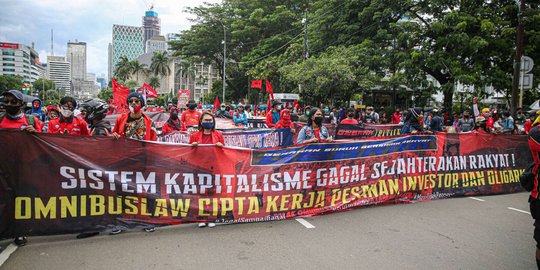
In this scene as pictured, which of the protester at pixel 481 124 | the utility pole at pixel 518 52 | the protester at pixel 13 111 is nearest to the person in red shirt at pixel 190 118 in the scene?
the protester at pixel 13 111

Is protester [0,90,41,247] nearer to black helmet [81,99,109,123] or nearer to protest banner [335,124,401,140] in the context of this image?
black helmet [81,99,109,123]

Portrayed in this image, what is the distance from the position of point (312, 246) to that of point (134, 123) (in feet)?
10.5

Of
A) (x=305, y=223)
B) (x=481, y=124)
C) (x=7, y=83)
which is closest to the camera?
(x=305, y=223)

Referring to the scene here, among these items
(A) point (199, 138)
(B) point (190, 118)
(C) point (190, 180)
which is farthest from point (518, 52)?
(C) point (190, 180)

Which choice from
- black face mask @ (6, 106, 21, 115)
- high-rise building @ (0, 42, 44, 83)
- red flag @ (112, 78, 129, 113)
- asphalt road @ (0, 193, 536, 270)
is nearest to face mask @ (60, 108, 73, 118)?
black face mask @ (6, 106, 21, 115)

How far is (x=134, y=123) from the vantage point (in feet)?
18.5

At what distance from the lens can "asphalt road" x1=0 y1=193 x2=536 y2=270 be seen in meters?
3.99

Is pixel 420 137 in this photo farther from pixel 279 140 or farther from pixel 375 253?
pixel 279 140

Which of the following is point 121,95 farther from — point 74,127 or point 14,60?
point 14,60

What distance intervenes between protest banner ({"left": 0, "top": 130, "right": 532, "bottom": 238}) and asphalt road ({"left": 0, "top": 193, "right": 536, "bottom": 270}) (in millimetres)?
247

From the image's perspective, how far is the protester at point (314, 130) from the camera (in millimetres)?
6301

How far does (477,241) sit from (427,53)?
1644cm

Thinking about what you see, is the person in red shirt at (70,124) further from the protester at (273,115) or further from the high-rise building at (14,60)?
the high-rise building at (14,60)

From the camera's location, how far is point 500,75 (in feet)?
59.2
